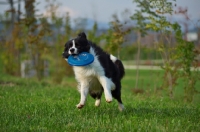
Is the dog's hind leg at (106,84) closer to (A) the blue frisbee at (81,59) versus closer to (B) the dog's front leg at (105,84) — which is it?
(B) the dog's front leg at (105,84)

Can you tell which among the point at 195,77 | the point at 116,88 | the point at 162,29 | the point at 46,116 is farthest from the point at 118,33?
the point at 46,116

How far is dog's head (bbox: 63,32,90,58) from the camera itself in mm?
7168

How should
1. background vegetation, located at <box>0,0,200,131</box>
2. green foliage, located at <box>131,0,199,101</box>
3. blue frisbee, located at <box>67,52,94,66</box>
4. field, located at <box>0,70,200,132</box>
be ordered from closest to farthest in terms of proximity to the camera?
1. field, located at <box>0,70,200,132</box>
2. background vegetation, located at <box>0,0,200,131</box>
3. blue frisbee, located at <box>67,52,94,66</box>
4. green foliage, located at <box>131,0,199,101</box>

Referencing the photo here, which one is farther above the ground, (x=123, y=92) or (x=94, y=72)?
(x=94, y=72)

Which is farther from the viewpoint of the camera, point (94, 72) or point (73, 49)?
point (94, 72)

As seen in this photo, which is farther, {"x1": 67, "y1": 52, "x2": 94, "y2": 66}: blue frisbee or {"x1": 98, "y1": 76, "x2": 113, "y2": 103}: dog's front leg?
{"x1": 98, "y1": 76, "x2": 113, "y2": 103}: dog's front leg

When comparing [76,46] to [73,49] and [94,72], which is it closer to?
[73,49]

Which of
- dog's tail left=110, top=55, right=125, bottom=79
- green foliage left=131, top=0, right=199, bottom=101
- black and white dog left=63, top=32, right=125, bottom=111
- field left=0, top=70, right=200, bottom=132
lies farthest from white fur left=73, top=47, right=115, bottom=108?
green foliage left=131, top=0, right=199, bottom=101

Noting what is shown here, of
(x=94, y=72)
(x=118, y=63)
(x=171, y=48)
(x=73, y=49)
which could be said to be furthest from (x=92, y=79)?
(x=171, y=48)

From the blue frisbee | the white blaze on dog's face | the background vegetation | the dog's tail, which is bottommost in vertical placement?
→ the background vegetation

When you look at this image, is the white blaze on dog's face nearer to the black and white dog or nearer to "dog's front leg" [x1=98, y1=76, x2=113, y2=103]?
the black and white dog

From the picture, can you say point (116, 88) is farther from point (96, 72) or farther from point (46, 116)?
point (46, 116)

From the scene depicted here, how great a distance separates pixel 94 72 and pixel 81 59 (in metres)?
0.34

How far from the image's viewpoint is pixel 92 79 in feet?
24.5
